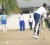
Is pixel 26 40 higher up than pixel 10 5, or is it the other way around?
pixel 10 5

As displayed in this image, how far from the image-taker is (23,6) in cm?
4372

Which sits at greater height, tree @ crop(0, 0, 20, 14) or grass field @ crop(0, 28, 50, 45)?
tree @ crop(0, 0, 20, 14)

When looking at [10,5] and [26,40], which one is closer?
[26,40]

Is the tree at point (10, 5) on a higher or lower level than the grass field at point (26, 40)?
higher

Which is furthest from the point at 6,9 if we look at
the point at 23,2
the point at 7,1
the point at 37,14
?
the point at 37,14

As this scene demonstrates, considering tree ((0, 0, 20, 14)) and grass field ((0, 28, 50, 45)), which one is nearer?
grass field ((0, 28, 50, 45))

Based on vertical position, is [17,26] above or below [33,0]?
below

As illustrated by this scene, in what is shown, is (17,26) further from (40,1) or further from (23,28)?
(40,1)

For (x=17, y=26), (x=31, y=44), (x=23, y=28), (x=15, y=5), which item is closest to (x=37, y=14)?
(x=31, y=44)

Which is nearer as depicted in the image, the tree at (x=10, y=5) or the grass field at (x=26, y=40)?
the grass field at (x=26, y=40)

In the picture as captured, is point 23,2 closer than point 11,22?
No

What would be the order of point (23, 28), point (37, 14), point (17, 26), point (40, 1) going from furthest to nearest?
point (40, 1) < point (17, 26) < point (23, 28) < point (37, 14)

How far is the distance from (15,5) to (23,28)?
254 inches

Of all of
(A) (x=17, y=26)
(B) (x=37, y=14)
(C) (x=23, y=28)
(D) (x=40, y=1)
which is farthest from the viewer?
(D) (x=40, y=1)
